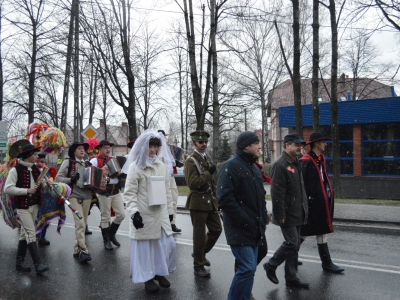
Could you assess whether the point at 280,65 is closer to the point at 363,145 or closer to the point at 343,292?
the point at 363,145

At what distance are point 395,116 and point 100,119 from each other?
23085mm

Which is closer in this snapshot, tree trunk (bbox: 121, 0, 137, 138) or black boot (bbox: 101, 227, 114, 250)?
black boot (bbox: 101, 227, 114, 250)

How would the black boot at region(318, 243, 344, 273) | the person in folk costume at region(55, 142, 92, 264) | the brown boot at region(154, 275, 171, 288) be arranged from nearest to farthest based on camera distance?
1. the brown boot at region(154, 275, 171, 288)
2. the black boot at region(318, 243, 344, 273)
3. the person in folk costume at region(55, 142, 92, 264)

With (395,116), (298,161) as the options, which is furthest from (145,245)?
(395,116)

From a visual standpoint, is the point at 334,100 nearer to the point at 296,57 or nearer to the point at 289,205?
the point at 296,57

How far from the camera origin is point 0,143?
18.6 meters

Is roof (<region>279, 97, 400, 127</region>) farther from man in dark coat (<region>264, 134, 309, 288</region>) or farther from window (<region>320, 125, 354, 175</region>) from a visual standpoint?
man in dark coat (<region>264, 134, 309, 288</region>)

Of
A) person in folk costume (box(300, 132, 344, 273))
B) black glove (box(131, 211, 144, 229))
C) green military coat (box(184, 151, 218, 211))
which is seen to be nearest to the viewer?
black glove (box(131, 211, 144, 229))

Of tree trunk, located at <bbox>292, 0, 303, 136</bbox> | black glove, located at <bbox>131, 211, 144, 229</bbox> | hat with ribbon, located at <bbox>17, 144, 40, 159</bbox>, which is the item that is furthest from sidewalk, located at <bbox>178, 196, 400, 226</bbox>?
hat with ribbon, located at <bbox>17, 144, 40, 159</bbox>

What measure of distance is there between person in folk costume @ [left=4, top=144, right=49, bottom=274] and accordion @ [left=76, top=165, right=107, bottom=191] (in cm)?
82

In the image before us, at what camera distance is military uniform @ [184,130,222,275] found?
604cm

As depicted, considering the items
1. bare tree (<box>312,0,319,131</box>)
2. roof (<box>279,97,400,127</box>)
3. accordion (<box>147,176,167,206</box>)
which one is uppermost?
bare tree (<box>312,0,319,131</box>)

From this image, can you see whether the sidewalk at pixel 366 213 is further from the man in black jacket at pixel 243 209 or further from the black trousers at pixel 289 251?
the man in black jacket at pixel 243 209

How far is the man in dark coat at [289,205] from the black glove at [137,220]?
1575 millimetres
